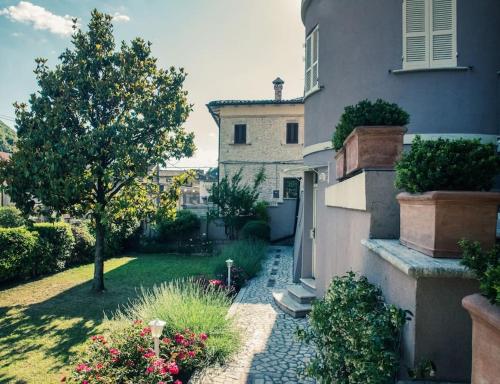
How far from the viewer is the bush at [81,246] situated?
51.2 ft

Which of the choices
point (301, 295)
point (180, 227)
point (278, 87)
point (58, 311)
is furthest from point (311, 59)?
point (278, 87)

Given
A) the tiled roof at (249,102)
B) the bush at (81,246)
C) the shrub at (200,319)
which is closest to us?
the shrub at (200,319)

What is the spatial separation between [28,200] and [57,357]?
5.18 meters

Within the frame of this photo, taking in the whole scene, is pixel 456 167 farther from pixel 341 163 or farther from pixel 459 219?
pixel 341 163

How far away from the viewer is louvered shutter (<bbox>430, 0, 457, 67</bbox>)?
5.69 meters

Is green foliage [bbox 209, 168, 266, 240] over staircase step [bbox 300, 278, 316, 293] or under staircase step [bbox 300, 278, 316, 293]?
over

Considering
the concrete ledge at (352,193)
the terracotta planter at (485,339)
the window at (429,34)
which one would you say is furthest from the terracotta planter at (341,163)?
the terracotta planter at (485,339)

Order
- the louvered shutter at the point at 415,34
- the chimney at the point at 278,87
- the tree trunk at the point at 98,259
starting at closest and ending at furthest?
the louvered shutter at the point at 415,34, the tree trunk at the point at 98,259, the chimney at the point at 278,87

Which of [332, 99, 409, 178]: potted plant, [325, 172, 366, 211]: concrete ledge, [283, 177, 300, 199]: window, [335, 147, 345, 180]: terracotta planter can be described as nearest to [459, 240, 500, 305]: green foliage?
[325, 172, 366, 211]: concrete ledge

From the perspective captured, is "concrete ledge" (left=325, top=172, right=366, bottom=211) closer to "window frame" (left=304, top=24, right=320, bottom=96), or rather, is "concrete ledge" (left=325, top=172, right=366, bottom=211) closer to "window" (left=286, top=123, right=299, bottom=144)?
"window frame" (left=304, top=24, right=320, bottom=96)

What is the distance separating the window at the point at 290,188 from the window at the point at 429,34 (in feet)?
52.2

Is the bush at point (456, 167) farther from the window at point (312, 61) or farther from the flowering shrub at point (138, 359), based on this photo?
the window at point (312, 61)

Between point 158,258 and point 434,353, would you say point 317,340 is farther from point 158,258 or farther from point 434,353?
point 158,258

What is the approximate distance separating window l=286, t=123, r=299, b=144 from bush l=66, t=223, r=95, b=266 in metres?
13.0
